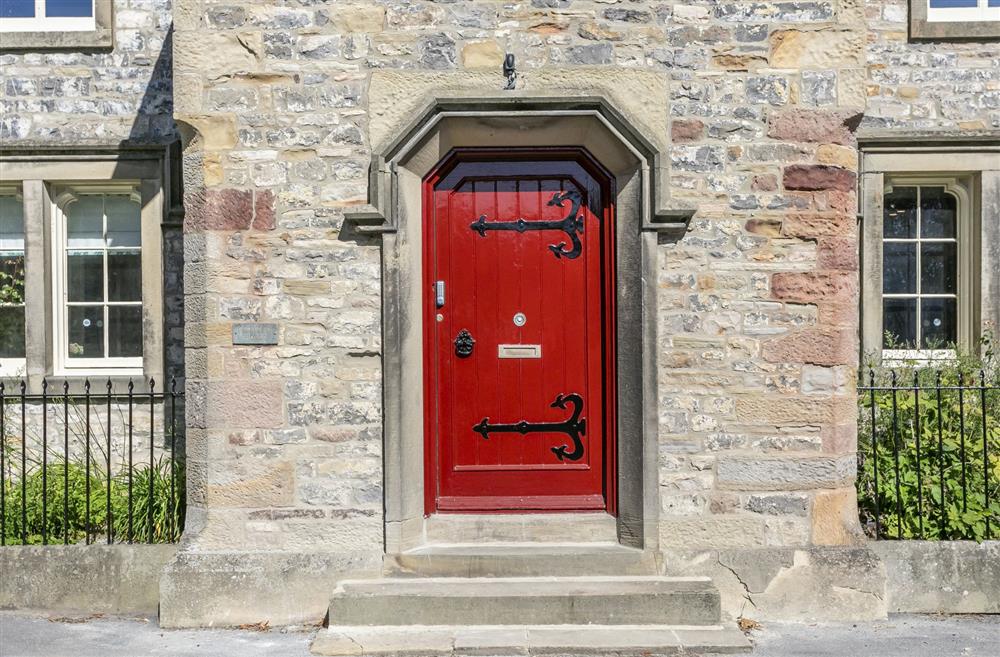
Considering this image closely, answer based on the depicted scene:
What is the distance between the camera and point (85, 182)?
7125mm

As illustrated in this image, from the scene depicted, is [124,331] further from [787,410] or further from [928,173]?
[928,173]

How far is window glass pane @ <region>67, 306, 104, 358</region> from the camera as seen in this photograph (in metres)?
7.28

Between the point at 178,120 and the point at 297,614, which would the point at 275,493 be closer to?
the point at 297,614

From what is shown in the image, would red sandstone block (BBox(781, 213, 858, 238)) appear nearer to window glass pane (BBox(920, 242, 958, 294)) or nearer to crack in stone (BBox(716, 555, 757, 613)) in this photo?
crack in stone (BBox(716, 555, 757, 613))

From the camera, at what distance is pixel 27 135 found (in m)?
7.02

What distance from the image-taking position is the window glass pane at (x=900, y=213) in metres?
7.38

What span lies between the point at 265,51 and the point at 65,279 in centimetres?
336

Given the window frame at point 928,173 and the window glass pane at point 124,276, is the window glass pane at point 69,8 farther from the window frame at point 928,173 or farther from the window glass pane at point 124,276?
the window frame at point 928,173

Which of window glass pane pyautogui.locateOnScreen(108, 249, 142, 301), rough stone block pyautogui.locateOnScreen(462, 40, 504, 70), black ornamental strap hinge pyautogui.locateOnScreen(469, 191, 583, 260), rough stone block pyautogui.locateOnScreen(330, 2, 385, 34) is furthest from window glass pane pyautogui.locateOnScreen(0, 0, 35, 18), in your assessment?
black ornamental strap hinge pyautogui.locateOnScreen(469, 191, 583, 260)

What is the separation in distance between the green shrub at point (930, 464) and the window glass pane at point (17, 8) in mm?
7115

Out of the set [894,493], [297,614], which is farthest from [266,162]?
[894,493]

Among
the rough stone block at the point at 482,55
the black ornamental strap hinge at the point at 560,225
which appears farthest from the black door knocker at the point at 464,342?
the rough stone block at the point at 482,55

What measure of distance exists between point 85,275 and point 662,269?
4.92 meters

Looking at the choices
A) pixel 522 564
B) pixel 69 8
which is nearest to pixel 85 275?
pixel 69 8
